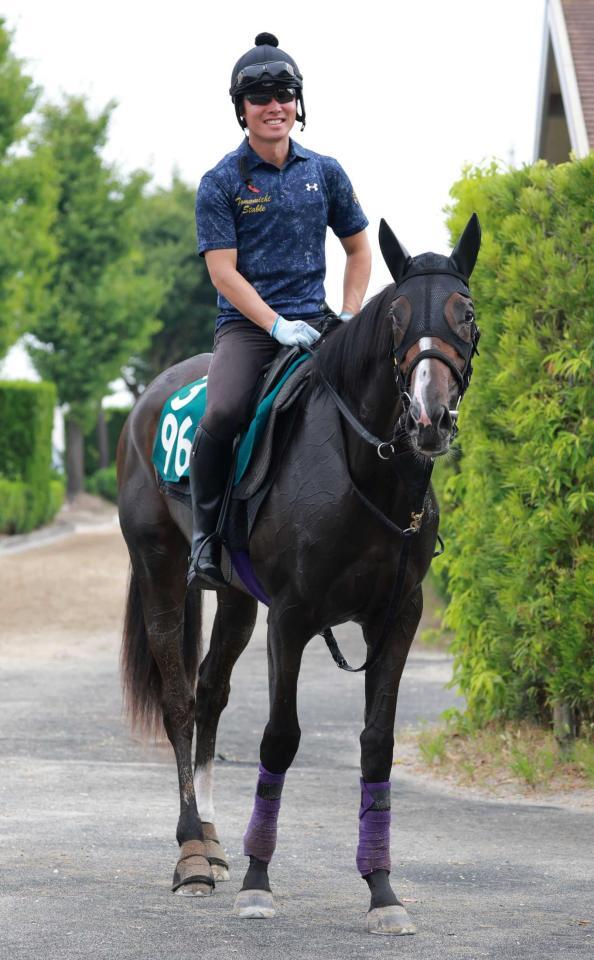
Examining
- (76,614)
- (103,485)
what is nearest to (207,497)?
(76,614)

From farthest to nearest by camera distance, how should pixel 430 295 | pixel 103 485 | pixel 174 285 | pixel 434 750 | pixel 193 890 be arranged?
pixel 174 285, pixel 103 485, pixel 434 750, pixel 193 890, pixel 430 295

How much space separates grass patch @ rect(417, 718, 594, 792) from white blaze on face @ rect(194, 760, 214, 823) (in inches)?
93.9

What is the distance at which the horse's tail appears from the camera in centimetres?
736

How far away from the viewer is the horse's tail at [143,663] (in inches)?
290

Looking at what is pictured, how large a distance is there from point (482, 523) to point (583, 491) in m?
0.93

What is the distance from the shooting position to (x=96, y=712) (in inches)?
441

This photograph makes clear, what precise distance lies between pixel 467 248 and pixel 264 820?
237 cm

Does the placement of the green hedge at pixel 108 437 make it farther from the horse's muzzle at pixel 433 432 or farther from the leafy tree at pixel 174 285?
the horse's muzzle at pixel 433 432

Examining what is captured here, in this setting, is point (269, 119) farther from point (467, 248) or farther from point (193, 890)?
point (193, 890)

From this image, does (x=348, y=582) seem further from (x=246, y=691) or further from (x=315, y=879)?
(x=246, y=691)

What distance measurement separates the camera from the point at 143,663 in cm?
737

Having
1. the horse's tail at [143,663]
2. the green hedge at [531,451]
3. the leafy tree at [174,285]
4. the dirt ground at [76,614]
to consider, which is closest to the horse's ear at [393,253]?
the horse's tail at [143,663]

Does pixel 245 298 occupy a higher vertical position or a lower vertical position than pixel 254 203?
lower

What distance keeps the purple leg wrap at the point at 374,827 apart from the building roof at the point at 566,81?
10617mm
